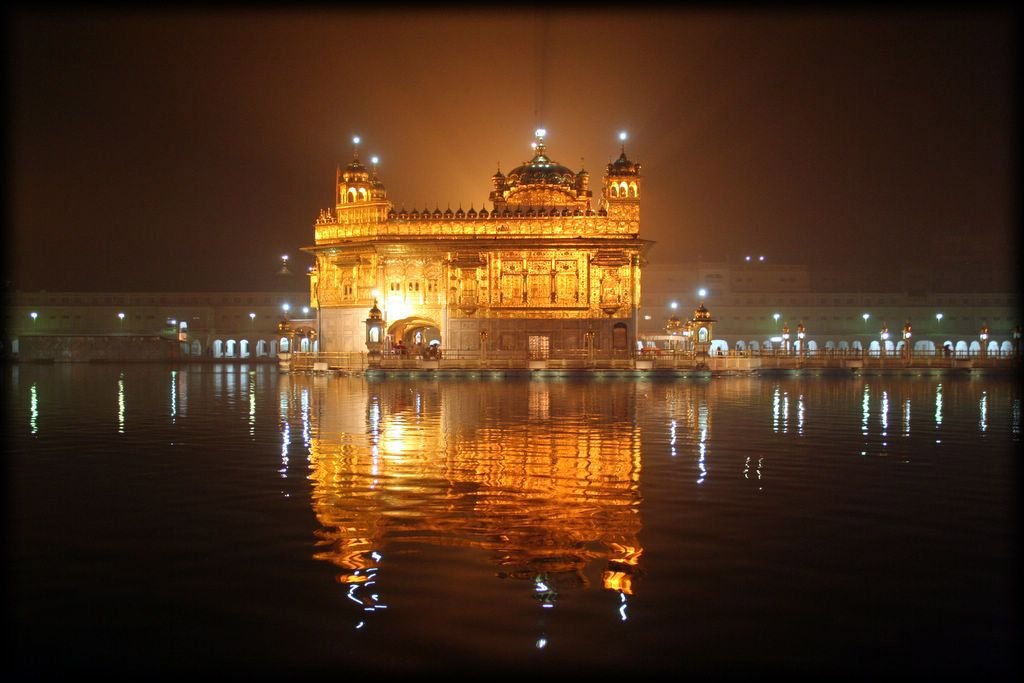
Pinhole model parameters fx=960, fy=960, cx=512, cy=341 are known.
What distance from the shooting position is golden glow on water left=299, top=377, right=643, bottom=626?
797cm

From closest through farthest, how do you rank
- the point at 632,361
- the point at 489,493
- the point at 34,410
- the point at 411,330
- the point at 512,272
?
1. the point at 489,493
2. the point at 34,410
3. the point at 632,361
4. the point at 512,272
5. the point at 411,330

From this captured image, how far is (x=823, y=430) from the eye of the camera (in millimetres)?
18719

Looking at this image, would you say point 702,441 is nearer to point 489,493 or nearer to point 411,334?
point 489,493

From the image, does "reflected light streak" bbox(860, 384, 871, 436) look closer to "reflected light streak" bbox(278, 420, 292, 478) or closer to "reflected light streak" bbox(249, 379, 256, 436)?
"reflected light streak" bbox(278, 420, 292, 478)

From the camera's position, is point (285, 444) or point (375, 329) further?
point (375, 329)

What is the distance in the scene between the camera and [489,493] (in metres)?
11.1

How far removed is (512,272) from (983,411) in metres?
28.0

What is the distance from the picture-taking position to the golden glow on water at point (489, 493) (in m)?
7.97

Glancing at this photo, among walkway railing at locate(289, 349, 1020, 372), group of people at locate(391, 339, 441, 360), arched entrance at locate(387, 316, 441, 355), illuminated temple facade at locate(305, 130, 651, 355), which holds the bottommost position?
walkway railing at locate(289, 349, 1020, 372)

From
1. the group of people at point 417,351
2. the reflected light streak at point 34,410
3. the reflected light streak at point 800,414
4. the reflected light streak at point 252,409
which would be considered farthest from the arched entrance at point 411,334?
the reflected light streak at point 800,414

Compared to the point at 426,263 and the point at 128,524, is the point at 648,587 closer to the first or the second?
the point at 128,524

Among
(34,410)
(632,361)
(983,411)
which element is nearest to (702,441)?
(983,411)

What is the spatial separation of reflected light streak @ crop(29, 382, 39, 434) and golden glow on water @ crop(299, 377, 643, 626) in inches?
212

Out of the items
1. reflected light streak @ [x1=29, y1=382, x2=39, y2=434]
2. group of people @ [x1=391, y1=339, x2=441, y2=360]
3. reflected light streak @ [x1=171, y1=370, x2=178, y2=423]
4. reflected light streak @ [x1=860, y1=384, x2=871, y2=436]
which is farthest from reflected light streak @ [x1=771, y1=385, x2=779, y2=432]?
group of people @ [x1=391, y1=339, x2=441, y2=360]
